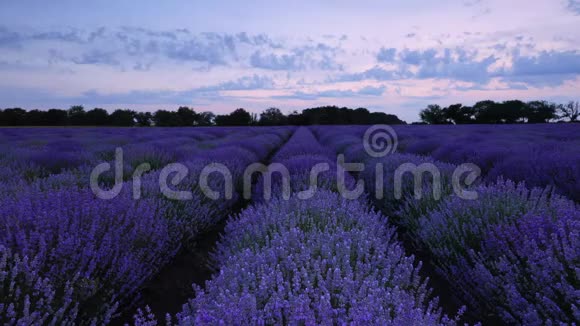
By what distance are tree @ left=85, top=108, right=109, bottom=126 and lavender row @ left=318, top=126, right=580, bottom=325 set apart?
4691 cm

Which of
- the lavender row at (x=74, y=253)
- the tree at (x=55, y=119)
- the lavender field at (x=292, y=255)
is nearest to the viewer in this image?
the lavender field at (x=292, y=255)

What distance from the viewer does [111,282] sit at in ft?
8.07

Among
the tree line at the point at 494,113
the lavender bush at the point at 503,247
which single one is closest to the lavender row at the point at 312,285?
the lavender bush at the point at 503,247

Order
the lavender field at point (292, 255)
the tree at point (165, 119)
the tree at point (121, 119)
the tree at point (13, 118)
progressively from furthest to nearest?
the tree at point (165, 119) → the tree at point (121, 119) → the tree at point (13, 118) → the lavender field at point (292, 255)

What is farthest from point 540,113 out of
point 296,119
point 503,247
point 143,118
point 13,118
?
point 13,118

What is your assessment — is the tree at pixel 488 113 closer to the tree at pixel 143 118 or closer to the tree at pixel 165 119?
the tree at pixel 165 119

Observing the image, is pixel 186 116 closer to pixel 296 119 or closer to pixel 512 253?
pixel 296 119

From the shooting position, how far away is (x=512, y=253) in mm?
2311

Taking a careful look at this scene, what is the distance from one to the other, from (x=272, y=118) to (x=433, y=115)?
1948 cm

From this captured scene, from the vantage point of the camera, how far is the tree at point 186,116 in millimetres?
49084

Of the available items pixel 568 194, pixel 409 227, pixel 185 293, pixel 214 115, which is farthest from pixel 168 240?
pixel 214 115

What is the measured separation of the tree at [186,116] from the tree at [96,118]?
7.94m

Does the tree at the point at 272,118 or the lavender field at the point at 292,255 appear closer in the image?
the lavender field at the point at 292,255

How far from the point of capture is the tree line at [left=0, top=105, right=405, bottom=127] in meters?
42.4
